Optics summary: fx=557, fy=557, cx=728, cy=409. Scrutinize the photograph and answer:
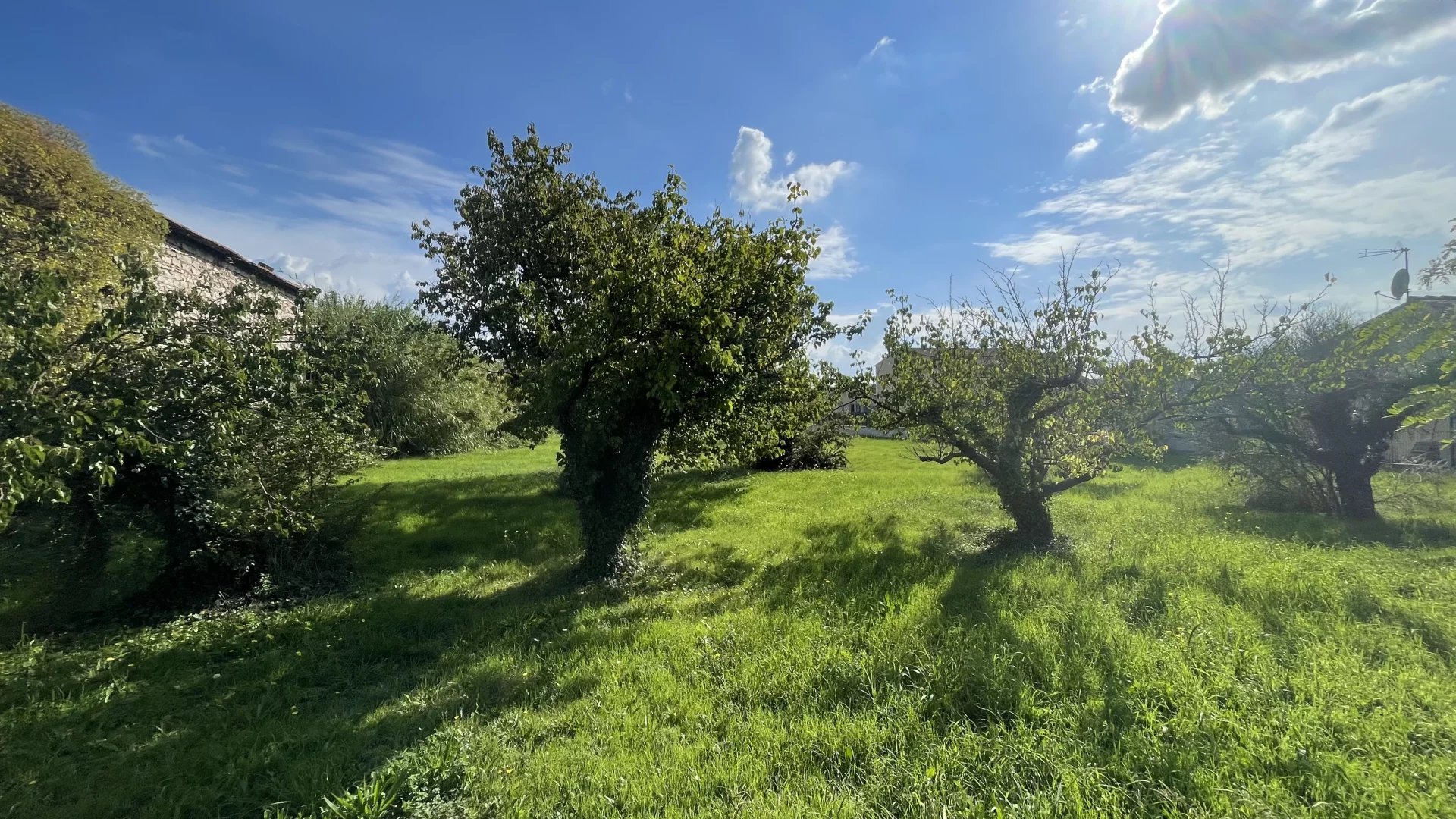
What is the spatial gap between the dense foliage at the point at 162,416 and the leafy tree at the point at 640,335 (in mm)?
3057

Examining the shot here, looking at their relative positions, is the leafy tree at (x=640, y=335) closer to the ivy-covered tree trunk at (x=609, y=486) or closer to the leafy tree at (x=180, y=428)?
the ivy-covered tree trunk at (x=609, y=486)

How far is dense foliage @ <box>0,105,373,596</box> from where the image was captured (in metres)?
4.38

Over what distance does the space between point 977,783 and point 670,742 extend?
215cm

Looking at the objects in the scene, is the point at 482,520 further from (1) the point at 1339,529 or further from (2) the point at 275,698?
(1) the point at 1339,529

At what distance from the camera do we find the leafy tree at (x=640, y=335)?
7.36 metres

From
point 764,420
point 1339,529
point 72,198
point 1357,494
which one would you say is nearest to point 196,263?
point 72,198

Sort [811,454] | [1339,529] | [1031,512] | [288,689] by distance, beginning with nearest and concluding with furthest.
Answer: [288,689]
[1031,512]
[1339,529]
[811,454]

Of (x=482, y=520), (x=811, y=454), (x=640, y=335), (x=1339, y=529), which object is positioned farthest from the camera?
(x=811, y=454)

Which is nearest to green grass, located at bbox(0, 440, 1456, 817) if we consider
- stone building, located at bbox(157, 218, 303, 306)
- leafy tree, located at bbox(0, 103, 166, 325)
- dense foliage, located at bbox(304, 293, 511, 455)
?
leafy tree, located at bbox(0, 103, 166, 325)

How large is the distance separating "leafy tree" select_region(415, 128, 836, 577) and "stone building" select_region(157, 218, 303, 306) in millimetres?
12715

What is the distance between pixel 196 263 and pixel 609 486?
2081cm

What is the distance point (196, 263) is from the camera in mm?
19406

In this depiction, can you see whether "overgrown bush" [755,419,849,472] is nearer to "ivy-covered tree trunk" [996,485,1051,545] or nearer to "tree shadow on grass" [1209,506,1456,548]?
"ivy-covered tree trunk" [996,485,1051,545]

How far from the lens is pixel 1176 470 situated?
61.6 feet
